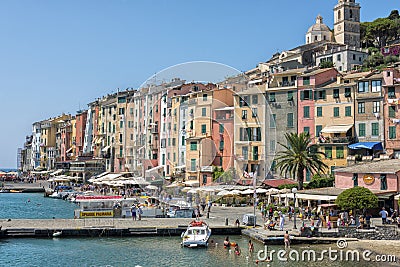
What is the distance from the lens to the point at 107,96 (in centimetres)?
12600

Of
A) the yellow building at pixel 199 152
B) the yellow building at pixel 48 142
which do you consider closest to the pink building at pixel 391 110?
the yellow building at pixel 199 152

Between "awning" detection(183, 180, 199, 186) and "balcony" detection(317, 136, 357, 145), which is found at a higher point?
"balcony" detection(317, 136, 357, 145)

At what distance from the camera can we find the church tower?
131875mm

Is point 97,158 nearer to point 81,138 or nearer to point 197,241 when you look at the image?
point 81,138

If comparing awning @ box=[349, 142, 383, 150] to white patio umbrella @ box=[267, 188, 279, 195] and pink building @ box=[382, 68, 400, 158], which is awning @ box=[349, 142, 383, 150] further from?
white patio umbrella @ box=[267, 188, 279, 195]

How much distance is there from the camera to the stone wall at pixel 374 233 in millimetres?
37406

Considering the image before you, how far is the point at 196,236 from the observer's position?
37.3 m

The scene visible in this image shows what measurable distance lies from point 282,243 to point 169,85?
1190cm

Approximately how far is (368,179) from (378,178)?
3.03ft

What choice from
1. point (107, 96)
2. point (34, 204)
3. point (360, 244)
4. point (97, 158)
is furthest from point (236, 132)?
point (107, 96)

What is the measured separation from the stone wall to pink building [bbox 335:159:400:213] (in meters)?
7.32

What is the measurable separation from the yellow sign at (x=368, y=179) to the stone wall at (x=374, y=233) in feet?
28.3

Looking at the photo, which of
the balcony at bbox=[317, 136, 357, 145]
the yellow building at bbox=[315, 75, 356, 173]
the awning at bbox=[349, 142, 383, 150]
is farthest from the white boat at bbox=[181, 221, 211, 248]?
the balcony at bbox=[317, 136, 357, 145]

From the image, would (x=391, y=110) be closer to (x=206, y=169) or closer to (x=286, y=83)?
(x=286, y=83)
